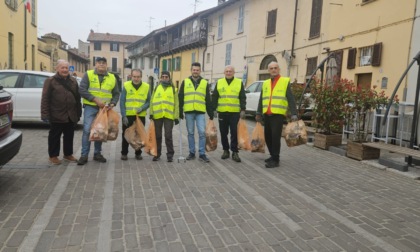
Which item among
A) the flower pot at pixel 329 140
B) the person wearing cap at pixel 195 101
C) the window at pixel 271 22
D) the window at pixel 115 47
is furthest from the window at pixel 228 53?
Result: the window at pixel 115 47

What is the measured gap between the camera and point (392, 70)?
445 inches

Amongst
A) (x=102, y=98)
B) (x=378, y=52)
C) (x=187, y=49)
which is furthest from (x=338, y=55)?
(x=187, y=49)

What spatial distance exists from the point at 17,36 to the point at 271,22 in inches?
544

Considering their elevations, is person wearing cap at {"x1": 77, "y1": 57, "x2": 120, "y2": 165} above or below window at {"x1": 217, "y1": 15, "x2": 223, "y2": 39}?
below

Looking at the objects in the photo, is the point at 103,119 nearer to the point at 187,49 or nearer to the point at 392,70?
the point at 392,70

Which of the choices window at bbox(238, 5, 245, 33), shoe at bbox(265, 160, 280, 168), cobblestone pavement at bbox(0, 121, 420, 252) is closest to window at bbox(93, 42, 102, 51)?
window at bbox(238, 5, 245, 33)

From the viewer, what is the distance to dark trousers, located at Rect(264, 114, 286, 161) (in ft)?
20.6

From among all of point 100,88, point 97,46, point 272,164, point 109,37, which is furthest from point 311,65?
point 97,46

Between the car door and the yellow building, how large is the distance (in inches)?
315

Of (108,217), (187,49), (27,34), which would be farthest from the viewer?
(187,49)

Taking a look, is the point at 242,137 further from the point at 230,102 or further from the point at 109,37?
the point at 109,37

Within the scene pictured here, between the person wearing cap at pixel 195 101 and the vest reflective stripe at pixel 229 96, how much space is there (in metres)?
0.24

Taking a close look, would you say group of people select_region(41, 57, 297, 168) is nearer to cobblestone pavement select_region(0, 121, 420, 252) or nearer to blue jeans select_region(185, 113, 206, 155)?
blue jeans select_region(185, 113, 206, 155)

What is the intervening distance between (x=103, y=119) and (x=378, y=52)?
9.89m
